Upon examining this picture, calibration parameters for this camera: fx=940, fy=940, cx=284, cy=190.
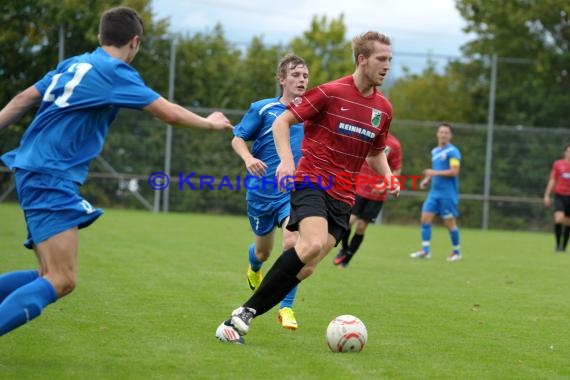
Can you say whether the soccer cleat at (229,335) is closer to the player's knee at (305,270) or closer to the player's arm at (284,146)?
the player's knee at (305,270)

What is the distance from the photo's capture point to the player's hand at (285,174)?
244 inches

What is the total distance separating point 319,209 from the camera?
6.41 meters

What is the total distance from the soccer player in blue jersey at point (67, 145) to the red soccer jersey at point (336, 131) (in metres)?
1.28

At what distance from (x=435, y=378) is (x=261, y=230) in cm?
294

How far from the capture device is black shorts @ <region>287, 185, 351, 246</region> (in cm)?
641

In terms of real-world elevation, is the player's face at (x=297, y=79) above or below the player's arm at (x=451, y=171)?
above

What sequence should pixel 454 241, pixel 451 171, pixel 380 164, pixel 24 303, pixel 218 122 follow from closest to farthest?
pixel 24 303, pixel 218 122, pixel 380 164, pixel 454 241, pixel 451 171

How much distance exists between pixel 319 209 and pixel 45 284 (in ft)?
6.56

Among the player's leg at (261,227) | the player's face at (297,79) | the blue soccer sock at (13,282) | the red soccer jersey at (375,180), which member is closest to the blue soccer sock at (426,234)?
the red soccer jersey at (375,180)

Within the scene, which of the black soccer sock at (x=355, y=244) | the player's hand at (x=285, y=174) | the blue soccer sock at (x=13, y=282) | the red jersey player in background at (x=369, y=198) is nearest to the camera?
the blue soccer sock at (x=13, y=282)

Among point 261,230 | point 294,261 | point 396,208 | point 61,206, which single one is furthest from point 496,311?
point 396,208

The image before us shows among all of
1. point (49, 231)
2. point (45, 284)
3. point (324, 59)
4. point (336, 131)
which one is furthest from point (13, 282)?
point (324, 59)

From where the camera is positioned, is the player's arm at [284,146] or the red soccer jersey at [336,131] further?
the red soccer jersey at [336,131]

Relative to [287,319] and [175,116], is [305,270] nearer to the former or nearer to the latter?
[287,319]
